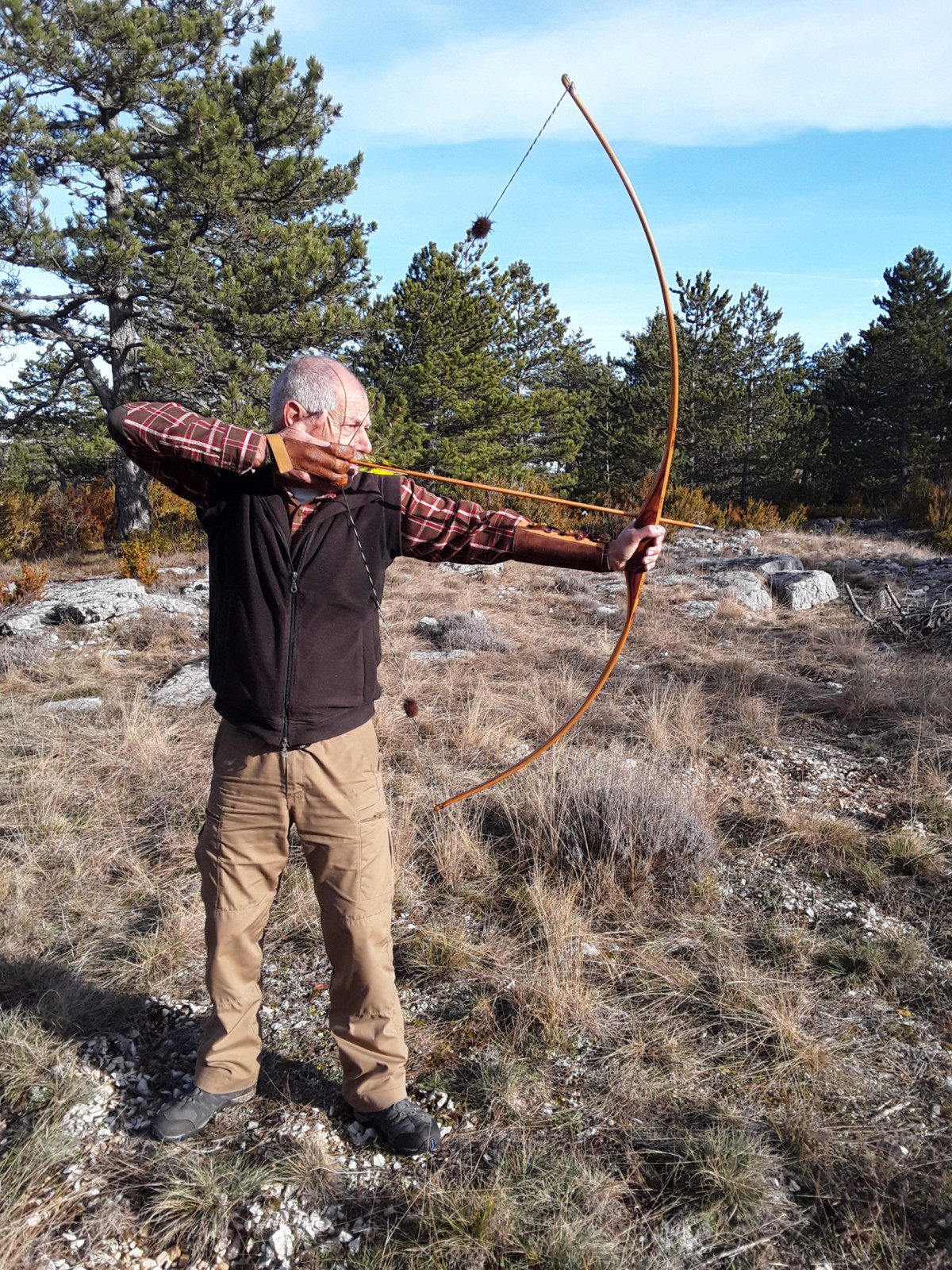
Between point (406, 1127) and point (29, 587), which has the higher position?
point (29, 587)

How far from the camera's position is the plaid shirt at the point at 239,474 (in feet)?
5.67

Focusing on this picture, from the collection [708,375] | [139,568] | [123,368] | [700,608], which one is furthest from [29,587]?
[708,375]

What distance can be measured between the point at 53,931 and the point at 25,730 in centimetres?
201

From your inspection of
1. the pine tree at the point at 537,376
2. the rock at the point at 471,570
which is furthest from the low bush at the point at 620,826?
the pine tree at the point at 537,376

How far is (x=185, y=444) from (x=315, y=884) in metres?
1.04

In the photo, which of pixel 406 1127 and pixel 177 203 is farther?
pixel 177 203

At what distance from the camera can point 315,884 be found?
6.18ft

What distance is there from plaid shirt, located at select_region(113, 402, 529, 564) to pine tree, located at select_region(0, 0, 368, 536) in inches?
333

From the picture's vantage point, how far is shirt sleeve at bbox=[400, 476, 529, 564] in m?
1.93

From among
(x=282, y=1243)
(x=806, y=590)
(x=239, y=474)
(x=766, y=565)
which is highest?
(x=239, y=474)

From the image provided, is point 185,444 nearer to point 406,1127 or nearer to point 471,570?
point 406,1127

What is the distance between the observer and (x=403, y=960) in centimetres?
255

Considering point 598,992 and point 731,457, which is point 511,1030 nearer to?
point 598,992

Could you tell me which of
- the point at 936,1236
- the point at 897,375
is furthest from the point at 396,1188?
the point at 897,375
